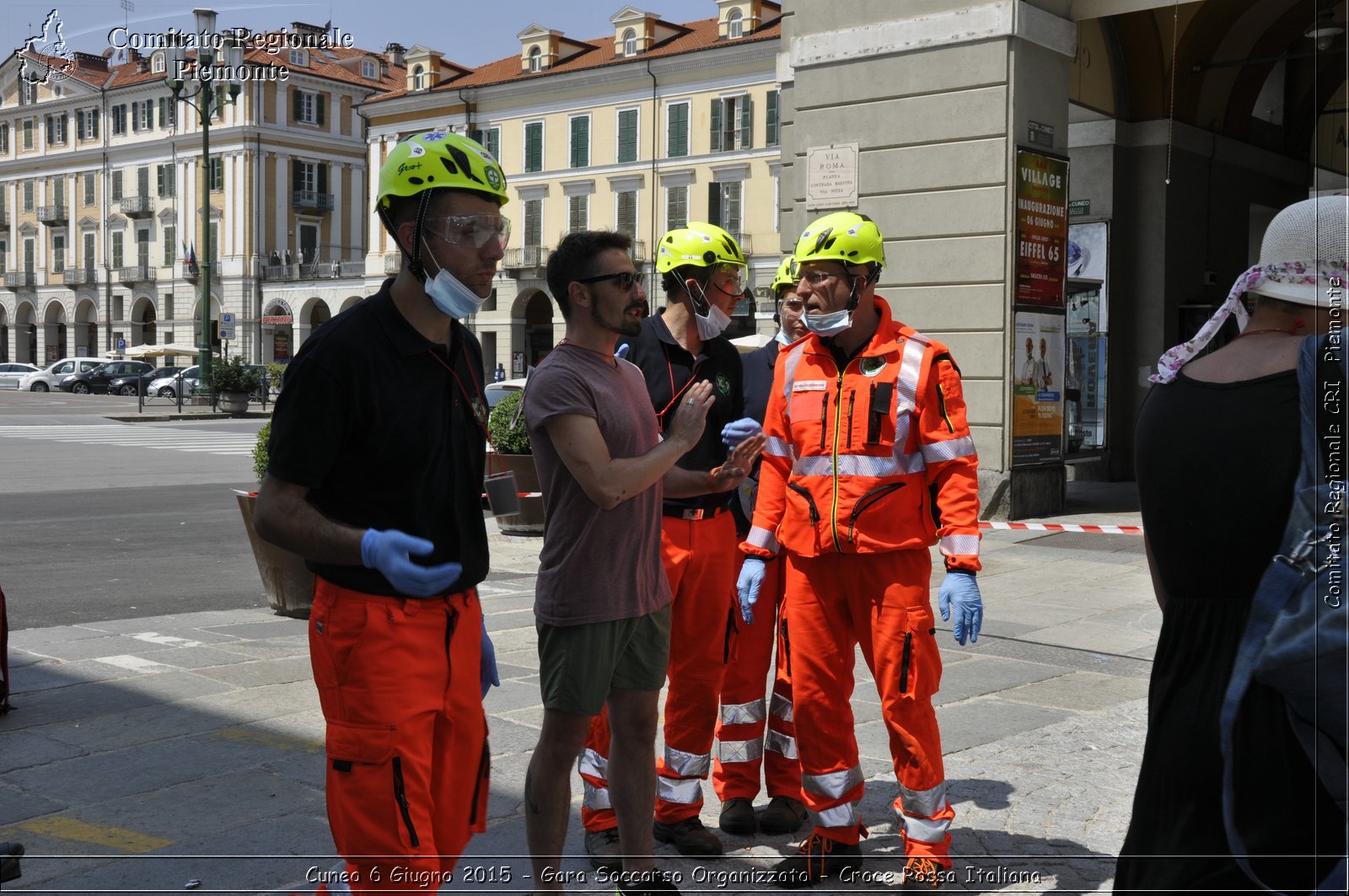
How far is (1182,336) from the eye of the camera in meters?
16.6

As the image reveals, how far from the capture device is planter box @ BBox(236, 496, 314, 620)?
25.9 feet

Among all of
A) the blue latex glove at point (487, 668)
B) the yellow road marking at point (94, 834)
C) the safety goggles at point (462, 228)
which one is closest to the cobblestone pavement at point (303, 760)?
the yellow road marking at point (94, 834)

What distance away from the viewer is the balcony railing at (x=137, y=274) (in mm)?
68125

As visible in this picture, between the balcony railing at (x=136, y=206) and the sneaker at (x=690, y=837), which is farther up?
the balcony railing at (x=136, y=206)

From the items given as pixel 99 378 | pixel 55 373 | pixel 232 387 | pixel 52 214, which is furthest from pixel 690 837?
pixel 52 214

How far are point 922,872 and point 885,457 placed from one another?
1.25 meters

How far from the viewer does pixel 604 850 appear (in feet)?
13.8

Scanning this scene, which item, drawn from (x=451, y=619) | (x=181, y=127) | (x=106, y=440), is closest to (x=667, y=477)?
(x=451, y=619)

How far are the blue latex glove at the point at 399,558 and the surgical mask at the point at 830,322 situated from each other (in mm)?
1880

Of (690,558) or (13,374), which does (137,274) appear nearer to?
(13,374)

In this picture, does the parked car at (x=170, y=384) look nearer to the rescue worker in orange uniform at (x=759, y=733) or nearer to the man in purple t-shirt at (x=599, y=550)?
the rescue worker in orange uniform at (x=759, y=733)

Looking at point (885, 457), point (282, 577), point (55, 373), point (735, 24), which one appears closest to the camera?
point (885, 457)

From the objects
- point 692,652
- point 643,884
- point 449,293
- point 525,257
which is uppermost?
point 525,257

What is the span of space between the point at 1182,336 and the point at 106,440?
20.5m
